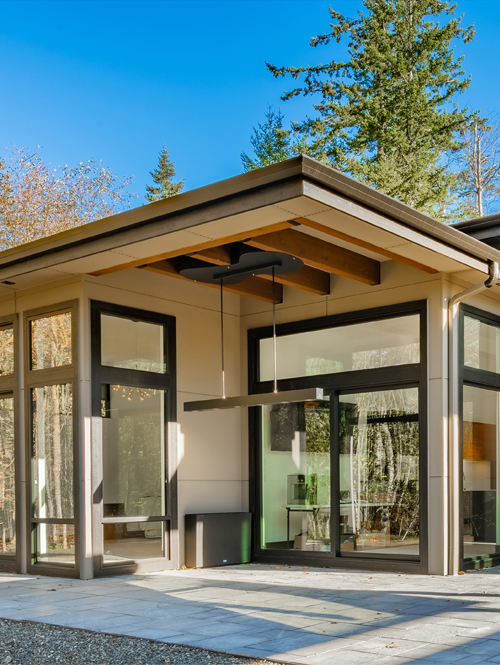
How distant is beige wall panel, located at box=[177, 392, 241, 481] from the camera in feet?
29.1

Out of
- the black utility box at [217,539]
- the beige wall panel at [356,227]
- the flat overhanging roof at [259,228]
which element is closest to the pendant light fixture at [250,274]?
the flat overhanging roof at [259,228]

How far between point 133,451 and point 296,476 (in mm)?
1993

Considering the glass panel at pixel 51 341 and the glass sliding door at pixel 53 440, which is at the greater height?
the glass panel at pixel 51 341

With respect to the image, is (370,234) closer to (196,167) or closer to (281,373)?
(281,373)

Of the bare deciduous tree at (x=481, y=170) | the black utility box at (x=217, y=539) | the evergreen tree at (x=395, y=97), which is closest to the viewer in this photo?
the black utility box at (x=217, y=539)

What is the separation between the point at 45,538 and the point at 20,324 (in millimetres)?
2308

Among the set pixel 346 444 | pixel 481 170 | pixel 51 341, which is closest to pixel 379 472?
pixel 346 444

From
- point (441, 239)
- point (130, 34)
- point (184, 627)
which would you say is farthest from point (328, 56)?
point (130, 34)

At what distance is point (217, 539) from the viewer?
886 cm

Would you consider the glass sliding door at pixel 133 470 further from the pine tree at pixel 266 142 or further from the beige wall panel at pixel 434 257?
the pine tree at pixel 266 142

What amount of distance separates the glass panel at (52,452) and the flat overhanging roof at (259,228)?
1.27 metres

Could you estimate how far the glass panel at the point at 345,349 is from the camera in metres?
8.27

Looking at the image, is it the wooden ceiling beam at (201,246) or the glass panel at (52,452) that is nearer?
the wooden ceiling beam at (201,246)

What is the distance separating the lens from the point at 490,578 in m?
7.36
